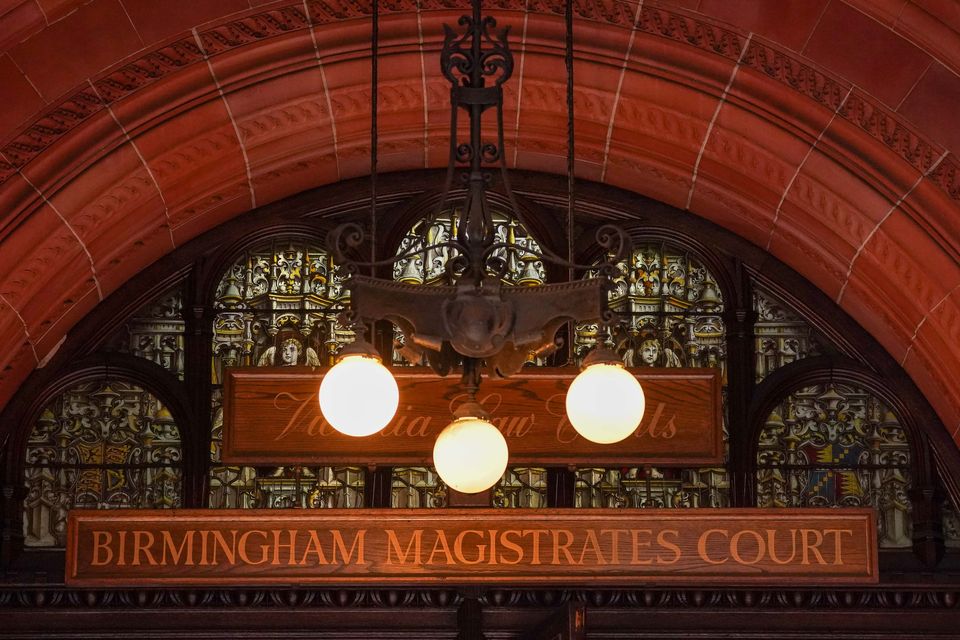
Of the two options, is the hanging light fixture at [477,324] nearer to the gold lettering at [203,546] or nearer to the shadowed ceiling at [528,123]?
the shadowed ceiling at [528,123]

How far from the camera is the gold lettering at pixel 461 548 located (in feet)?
27.1

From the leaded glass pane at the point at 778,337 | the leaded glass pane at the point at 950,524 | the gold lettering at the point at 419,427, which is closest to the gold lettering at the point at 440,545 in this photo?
the gold lettering at the point at 419,427

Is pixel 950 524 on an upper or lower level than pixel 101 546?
upper

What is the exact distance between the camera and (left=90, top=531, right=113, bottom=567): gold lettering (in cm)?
823

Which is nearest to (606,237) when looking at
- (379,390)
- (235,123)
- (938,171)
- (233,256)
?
(379,390)

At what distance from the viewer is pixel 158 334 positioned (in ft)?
29.5

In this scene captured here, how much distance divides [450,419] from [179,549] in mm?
1414

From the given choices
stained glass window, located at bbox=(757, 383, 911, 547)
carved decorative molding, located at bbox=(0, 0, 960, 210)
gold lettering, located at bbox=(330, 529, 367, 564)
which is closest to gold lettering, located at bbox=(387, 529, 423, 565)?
gold lettering, located at bbox=(330, 529, 367, 564)

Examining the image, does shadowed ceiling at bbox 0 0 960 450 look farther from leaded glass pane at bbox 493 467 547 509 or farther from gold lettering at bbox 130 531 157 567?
leaded glass pane at bbox 493 467 547 509

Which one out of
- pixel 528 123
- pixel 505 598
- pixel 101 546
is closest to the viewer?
pixel 101 546

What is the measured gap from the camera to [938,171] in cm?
784

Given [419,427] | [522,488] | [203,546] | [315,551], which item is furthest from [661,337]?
[203,546]

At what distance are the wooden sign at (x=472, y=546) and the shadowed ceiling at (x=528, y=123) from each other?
930 mm

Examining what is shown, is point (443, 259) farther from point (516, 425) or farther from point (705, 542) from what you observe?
point (705, 542)
